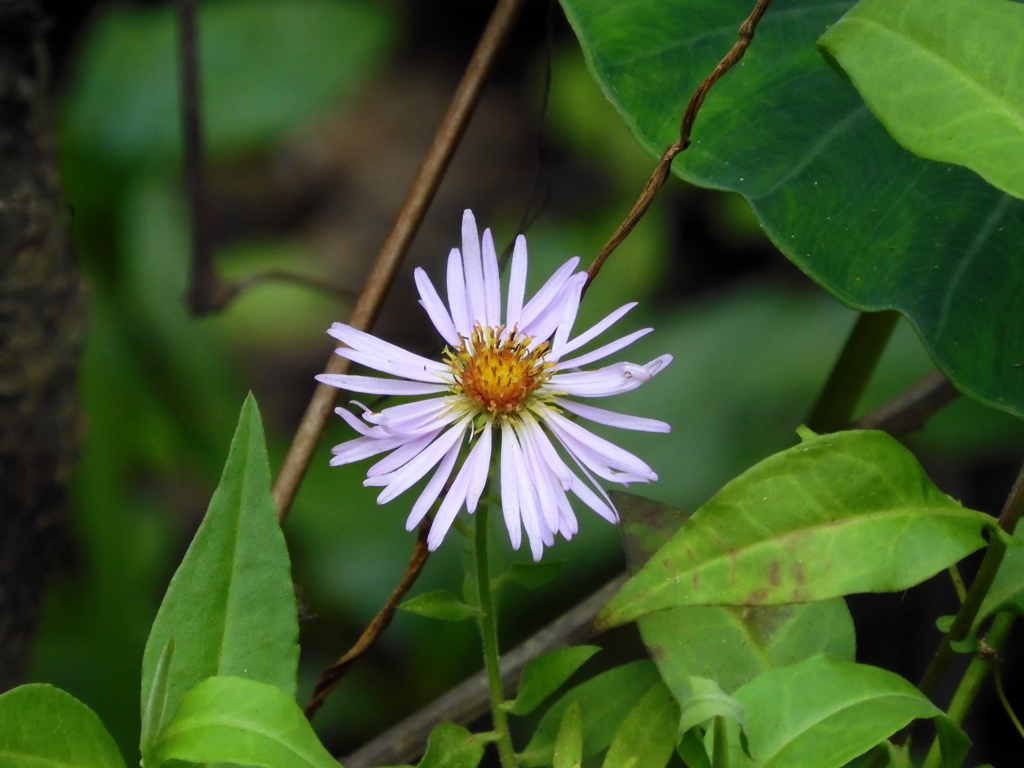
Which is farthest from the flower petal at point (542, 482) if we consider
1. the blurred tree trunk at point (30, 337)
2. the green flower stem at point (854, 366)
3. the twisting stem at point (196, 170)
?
the twisting stem at point (196, 170)

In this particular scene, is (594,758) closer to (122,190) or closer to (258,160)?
(122,190)

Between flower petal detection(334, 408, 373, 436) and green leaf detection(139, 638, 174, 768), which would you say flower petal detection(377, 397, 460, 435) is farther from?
green leaf detection(139, 638, 174, 768)

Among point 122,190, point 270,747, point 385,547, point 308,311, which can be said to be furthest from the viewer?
point 308,311

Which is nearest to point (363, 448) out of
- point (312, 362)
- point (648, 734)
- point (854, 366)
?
point (648, 734)

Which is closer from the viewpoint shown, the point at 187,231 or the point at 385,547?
the point at 385,547

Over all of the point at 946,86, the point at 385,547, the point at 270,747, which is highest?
the point at 946,86

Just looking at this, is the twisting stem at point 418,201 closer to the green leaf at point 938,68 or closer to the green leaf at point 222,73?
the green leaf at point 938,68

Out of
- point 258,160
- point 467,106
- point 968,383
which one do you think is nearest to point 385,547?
point 467,106
